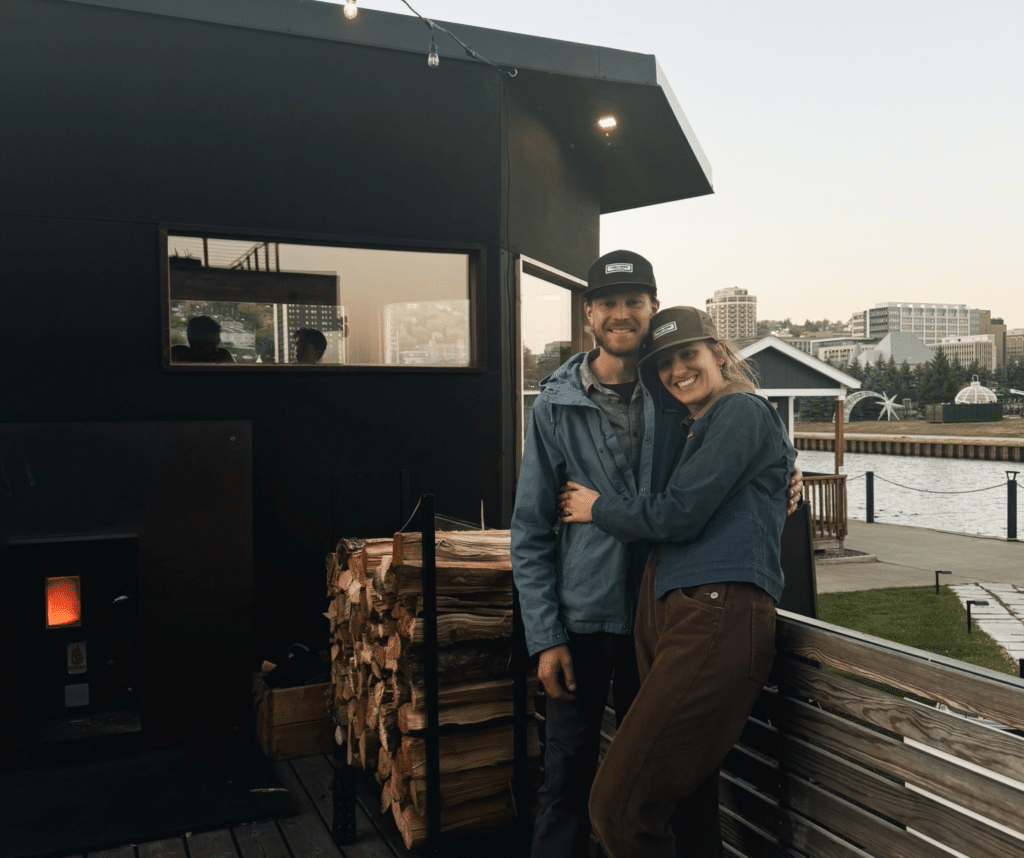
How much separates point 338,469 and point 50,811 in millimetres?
2154

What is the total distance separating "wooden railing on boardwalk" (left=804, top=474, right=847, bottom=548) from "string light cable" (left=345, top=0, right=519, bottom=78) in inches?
385

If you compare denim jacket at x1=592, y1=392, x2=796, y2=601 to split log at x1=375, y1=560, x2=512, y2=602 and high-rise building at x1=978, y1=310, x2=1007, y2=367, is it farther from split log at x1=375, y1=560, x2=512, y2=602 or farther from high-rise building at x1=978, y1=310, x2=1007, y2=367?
high-rise building at x1=978, y1=310, x2=1007, y2=367

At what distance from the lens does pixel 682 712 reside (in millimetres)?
1850

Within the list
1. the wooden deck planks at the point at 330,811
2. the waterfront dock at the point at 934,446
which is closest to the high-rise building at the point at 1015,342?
the waterfront dock at the point at 934,446

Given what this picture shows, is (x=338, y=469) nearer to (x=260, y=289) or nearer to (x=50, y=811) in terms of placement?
(x=260, y=289)

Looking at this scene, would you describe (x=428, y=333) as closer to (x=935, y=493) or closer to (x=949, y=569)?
(x=949, y=569)

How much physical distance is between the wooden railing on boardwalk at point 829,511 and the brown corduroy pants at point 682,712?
39.5 ft

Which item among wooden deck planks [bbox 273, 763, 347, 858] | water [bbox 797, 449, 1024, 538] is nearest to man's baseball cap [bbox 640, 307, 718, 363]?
wooden deck planks [bbox 273, 763, 347, 858]

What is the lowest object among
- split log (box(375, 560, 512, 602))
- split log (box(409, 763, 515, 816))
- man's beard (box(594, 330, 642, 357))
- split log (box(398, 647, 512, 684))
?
split log (box(409, 763, 515, 816))

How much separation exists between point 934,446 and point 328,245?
53.7 m

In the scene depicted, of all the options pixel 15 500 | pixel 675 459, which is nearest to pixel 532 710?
pixel 675 459

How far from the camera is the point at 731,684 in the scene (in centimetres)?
186

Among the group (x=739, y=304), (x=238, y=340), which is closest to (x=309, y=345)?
(x=238, y=340)

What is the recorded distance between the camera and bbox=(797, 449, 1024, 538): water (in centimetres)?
2117
